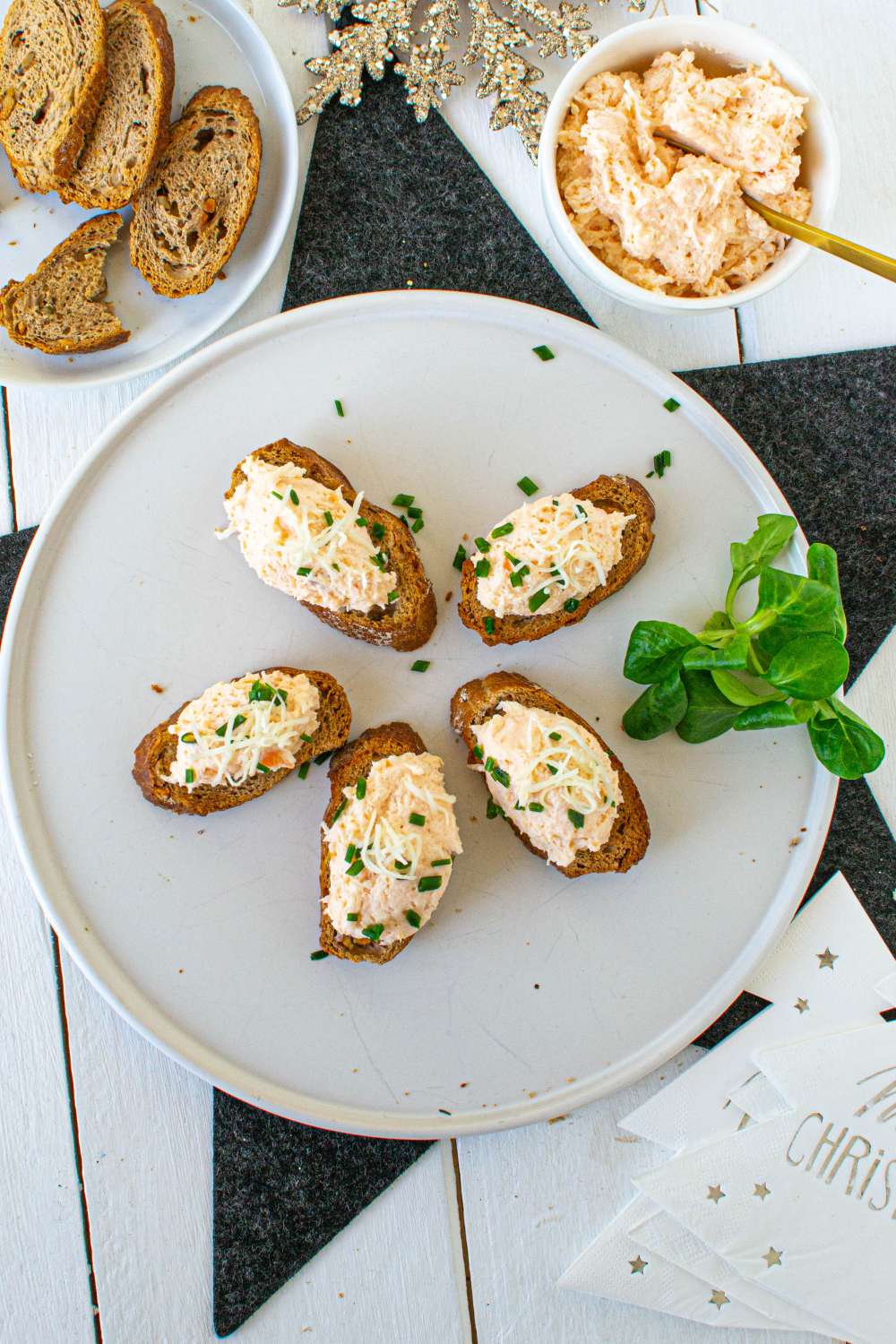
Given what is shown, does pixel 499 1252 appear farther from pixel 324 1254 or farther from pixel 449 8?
pixel 449 8

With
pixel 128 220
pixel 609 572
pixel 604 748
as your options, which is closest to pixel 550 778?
pixel 604 748

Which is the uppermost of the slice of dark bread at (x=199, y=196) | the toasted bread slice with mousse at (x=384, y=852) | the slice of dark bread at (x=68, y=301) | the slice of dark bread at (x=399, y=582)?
the slice of dark bread at (x=199, y=196)

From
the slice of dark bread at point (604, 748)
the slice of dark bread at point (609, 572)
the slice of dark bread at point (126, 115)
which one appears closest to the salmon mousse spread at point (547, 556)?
the slice of dark bread at point (609, 572)

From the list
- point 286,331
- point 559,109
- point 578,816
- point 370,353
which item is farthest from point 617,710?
point 559,109

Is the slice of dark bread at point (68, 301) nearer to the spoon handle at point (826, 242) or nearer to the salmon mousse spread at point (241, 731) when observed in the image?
the salmon mousse spread at point (241, 731)

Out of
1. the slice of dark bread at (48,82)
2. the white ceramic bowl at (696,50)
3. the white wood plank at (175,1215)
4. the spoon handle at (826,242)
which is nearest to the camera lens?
the spoon handle at (826,242)
